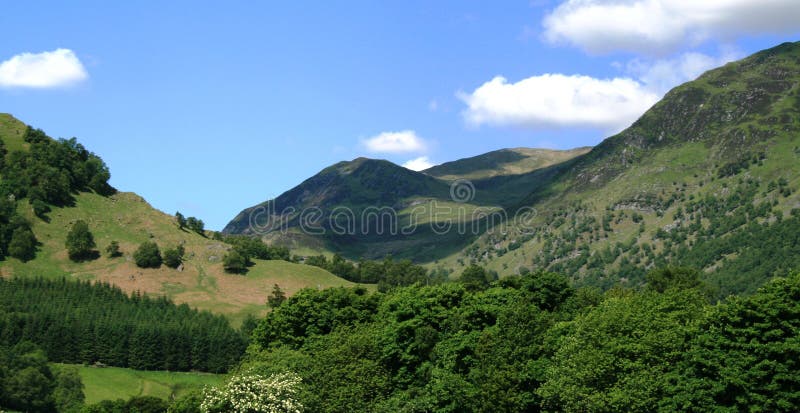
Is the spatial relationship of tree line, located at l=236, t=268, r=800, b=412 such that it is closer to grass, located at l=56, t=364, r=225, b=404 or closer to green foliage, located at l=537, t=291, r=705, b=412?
green foliage, located at l=537, t=291, r=705, b=412

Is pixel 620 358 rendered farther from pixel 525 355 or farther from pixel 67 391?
pixel 67 391

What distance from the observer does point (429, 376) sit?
342ft

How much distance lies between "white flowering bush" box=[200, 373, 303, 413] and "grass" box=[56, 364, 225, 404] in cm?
9320

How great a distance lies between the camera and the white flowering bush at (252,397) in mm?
79688

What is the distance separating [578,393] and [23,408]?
11279 centimetres

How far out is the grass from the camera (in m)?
177

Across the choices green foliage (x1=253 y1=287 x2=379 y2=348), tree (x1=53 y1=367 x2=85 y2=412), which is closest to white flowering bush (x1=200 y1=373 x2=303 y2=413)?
green foliage (x1=253 y1=287 x2=379 y2=348)

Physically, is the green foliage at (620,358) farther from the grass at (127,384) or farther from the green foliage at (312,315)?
the grass at (127,384)

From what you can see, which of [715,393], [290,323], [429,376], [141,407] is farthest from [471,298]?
[141,407]

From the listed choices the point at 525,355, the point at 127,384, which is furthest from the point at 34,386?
the point at 525,355

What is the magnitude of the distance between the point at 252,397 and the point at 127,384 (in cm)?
11748

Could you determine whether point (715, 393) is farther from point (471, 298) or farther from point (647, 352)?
point (471, 298)

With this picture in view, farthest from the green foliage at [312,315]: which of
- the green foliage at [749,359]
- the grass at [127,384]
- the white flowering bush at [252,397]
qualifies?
the green foliage at [749,359]

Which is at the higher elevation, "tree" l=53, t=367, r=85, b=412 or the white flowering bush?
the white flowering bush
